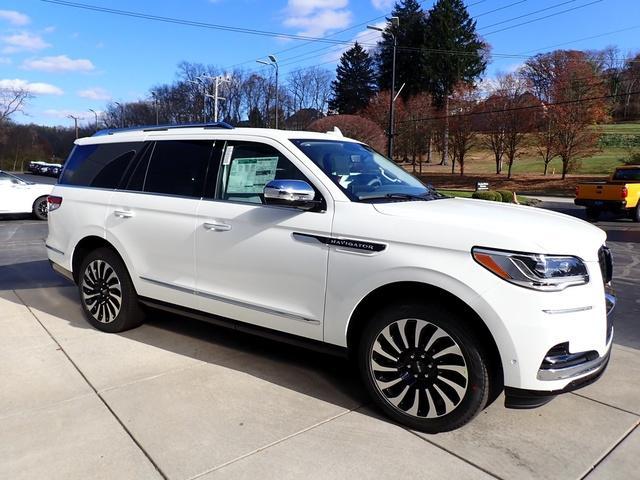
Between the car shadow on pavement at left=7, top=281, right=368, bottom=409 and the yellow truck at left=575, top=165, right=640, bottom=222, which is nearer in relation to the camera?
the car shadow on pavement at left=7, top=281, right=368, bottom=409

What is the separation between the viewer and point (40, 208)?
1455 cm

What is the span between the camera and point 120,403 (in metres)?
3.39

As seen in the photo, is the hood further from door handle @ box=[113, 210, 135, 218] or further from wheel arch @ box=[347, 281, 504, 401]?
door handle @ box=[113, 210, 135, 218]

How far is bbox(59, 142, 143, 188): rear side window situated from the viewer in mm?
4710

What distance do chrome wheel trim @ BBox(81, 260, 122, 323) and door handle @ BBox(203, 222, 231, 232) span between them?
4.14 feet

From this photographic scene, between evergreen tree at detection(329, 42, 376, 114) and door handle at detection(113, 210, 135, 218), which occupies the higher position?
evergreen tree at detection(329, 42, 376, 114)

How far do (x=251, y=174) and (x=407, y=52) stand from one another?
215ft

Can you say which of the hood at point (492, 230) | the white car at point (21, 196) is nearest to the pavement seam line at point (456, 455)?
the hood at point (492, 230)

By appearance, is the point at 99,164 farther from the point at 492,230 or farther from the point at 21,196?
the point at 21,196

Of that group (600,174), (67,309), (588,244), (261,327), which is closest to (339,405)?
(261,327)

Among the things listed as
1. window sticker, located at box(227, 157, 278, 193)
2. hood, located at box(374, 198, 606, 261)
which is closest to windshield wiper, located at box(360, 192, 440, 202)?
hood, located at box(374, 198, 606, 261)

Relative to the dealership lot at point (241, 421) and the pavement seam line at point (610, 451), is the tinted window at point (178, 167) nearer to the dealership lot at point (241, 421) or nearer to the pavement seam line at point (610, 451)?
the dealership lot at point (241, 421)

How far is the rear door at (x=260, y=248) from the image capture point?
336cm

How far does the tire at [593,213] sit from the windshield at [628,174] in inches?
63.8
